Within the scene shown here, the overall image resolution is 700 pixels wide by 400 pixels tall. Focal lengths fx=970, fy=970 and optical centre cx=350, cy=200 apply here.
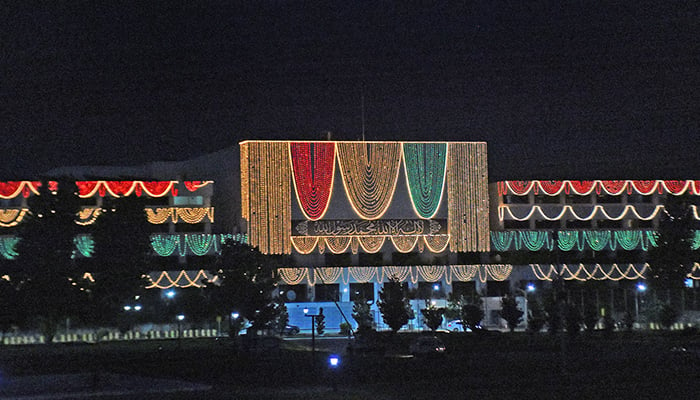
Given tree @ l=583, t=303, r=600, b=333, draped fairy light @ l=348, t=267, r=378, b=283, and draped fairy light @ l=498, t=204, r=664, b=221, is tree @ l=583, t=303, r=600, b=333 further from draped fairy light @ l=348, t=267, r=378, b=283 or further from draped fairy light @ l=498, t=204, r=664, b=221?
draped fairy light @ l=348, t=267, r=378, b=283

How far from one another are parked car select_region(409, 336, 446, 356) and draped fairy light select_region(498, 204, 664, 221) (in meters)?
46.9

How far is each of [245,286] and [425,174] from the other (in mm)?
28595

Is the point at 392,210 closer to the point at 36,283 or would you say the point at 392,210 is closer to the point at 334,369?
the point at 36,283

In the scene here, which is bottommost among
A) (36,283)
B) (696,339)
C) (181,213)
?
(696,339)

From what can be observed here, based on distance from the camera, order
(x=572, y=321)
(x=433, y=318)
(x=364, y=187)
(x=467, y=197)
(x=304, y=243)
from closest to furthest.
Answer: (x=572, y=321)
(x=433, y=318)
(x=304, y=243)
(x=364, y=187)
(x=467, y=197)

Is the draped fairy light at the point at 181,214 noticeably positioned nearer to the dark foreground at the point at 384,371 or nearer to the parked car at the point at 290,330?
the parked car at the point at 290,330

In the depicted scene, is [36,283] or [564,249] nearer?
[36,283]

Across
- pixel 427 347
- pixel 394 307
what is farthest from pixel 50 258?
pixel 394 307

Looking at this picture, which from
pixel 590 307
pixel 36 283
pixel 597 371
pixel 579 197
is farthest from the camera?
pixel 579 197

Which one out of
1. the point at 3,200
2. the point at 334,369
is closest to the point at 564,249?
the point at 3,200

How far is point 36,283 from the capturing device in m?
62.8

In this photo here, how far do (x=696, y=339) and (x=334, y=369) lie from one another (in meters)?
35.9

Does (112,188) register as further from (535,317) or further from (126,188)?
(535,317)

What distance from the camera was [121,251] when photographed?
67250 millimetres
